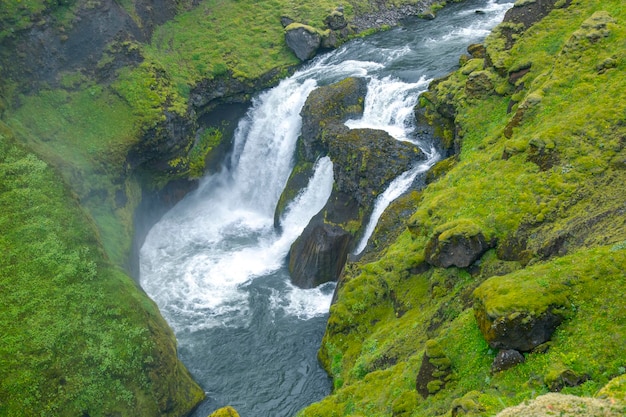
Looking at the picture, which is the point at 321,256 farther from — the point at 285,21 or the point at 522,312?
the point at 285,21

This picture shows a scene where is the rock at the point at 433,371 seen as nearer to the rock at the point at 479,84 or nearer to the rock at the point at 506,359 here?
the rock at the point at 506,359

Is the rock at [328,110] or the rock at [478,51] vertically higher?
the rock at [328,110]

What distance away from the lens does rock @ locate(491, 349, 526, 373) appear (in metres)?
17.2

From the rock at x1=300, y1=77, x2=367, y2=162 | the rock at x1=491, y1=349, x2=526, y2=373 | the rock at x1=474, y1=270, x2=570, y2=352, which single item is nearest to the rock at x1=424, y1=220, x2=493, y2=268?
the rock at x1=474, y1=270, x2=570, y2=352

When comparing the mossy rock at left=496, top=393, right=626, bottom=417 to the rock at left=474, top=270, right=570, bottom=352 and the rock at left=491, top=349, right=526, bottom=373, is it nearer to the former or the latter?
the rock at left=491, top=349, right=526, bottom=373

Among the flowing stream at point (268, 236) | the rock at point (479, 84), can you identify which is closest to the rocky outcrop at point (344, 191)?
the flowing stream at point (268, 236)

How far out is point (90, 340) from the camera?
27.6m

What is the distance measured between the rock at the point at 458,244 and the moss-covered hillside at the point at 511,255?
0.06 m

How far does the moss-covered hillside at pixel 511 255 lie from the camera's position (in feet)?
54.9

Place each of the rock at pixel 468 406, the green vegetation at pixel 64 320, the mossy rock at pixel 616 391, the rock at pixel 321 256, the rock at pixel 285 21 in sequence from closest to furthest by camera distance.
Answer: the mossy rock at pixel 616 391 < the rock at pixel 468 406 < the green vegetation at pixel 64 320 < the rock at pixel 321 256 < the rock at pixel 285 21

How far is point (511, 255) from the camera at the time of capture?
2298 cm

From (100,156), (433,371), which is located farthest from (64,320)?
(433,371)

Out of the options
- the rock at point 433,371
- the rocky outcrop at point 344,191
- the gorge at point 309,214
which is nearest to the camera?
the rock at point 433,371

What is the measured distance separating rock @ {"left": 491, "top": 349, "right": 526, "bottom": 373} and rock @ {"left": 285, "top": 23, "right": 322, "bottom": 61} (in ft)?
138
